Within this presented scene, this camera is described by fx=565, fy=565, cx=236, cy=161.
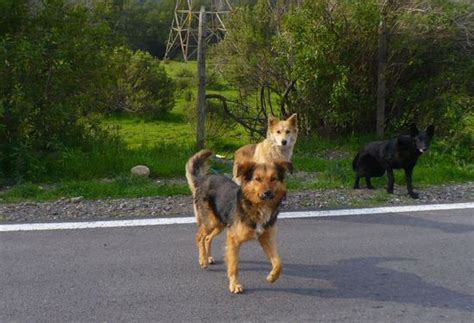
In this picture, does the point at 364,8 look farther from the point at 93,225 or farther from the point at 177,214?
the point at 93,225

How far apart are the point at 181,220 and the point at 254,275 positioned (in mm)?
1947

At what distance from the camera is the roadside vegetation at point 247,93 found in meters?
9.45

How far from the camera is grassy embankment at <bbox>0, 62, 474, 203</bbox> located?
27.9 feet

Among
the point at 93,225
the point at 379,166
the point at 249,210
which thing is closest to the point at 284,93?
the point at 379,166

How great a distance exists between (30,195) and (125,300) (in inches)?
165

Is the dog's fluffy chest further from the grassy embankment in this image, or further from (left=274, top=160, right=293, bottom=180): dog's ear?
the grassy embankment

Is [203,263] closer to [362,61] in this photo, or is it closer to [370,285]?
[370,285]

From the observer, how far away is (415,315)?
4543 millimetres

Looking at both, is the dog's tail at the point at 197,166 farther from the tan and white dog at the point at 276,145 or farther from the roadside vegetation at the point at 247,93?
the roadside vegetation at the point at 247,93

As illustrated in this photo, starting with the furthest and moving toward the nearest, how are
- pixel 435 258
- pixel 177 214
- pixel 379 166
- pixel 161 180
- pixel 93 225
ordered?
1. pixel 161 180
2. pixel 379 166
3. pixel 177 214
4. pixel 93 225
5. pixel 435 258

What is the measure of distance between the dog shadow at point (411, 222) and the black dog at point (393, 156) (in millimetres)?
1185

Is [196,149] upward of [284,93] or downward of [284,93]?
downward

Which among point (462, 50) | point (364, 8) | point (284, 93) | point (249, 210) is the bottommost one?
point (249, 210)

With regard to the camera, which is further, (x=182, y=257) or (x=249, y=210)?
(x=182, y=257)
